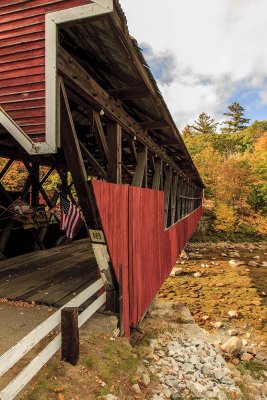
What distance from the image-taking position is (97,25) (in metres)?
3.35

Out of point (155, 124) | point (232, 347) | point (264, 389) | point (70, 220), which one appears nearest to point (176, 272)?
point (232, 347)

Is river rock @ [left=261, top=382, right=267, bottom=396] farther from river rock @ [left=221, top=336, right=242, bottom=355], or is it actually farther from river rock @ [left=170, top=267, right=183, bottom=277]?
river rock @ [left=170, top=267, right=183, bottom=277]

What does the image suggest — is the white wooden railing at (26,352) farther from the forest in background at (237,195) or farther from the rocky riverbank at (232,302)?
the forest in background at (237,195)

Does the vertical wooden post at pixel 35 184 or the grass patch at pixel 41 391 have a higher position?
the vertical wooden post at pixel 35 184

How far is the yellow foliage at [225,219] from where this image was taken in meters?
27.6

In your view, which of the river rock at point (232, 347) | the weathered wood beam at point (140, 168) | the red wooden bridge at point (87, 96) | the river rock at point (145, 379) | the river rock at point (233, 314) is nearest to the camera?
the red wooden bridge at point (87, 96)

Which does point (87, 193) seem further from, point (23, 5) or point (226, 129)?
point (226, 129)

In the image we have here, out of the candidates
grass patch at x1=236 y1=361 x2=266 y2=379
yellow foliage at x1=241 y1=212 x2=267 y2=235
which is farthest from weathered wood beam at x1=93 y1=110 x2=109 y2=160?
yellow foliage at x1=241 y1=212 x2=267 y2=235

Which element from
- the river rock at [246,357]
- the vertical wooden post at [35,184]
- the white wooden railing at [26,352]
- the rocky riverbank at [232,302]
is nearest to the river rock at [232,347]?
the rocky riverbank at [232,302]

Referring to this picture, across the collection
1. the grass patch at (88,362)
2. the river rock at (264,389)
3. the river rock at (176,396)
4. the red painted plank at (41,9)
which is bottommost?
the river rock at (264,389)

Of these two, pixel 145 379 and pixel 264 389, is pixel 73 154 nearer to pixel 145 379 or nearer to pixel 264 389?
pixel 145 379

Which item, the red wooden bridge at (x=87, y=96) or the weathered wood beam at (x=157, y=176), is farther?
the weathered wood beam at (x=157, y=176)

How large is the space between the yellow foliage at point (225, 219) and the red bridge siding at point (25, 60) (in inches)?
1022

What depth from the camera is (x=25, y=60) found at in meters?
3.82
